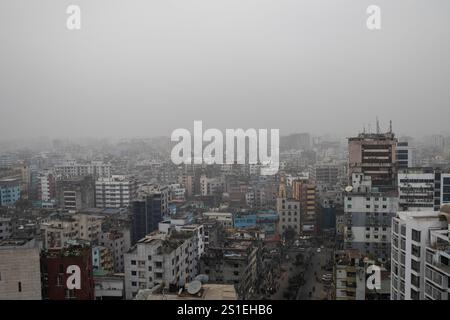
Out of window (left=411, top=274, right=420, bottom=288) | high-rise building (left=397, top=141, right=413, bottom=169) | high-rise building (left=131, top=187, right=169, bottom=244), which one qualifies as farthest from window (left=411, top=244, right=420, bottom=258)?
high-rise building (left=397, top=141, right=413, bottom=169)

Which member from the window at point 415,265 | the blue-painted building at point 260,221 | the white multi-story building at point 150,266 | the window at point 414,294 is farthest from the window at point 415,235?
the blue-painted building at point 260,221

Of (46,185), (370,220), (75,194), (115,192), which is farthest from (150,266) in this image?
(46,185)

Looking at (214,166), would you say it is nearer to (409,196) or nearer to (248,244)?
(409,196)

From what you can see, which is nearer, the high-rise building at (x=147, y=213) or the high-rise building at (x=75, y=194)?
the high-rise building at (x=147, y=213)

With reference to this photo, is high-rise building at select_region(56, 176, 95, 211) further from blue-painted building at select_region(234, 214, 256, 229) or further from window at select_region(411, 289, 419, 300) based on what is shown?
window at select_region(411, 289, 419, 300)

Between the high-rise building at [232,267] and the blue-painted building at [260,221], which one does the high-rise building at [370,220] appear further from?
the blue-painted building at [260,221]

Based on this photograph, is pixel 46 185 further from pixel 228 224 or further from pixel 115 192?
pixel 228 224
